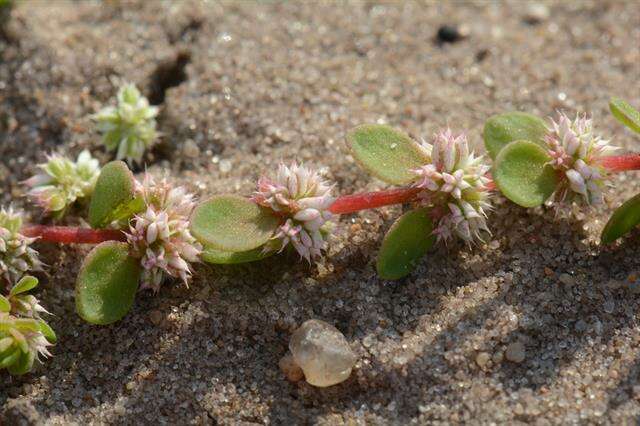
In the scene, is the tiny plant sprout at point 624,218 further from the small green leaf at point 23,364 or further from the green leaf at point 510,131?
the small green leaf at point 23,364

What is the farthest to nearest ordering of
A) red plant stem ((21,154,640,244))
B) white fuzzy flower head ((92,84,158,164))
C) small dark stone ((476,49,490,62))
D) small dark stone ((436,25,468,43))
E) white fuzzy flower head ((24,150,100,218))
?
small dark stone ((436,25,468,43)), small dark stone ((476,49,490,62)), white fuzzy flower head ((92,84,158,164)), white fuzzy flower head ((24,150,100,218)), red plant stem ((21,154,640,244))

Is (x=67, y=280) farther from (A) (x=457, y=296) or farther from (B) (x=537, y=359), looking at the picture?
(B) (x=537, y=359)

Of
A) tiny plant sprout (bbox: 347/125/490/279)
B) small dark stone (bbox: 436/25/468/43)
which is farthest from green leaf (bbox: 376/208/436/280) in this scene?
small dark stone (bbox: 436/25/468/43)

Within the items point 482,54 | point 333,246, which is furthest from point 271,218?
point 482,54

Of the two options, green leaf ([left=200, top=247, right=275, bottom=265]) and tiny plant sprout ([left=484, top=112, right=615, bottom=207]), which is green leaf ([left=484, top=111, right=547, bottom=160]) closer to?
tiny plant sprout ([left=484, top=112, right=615, bottom=207])

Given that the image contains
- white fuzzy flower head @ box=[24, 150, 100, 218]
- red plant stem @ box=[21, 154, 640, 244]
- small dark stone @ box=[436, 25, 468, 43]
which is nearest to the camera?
red plant stem @ box=[21, 154, 640, 244]

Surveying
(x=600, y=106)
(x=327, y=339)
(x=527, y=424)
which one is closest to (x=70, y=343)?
(x=327, y=339)
